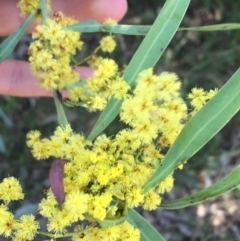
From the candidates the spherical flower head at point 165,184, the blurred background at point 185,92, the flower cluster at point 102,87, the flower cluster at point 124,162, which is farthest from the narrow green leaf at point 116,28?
the blurred background at point 185,92

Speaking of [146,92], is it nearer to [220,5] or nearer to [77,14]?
[77,14]

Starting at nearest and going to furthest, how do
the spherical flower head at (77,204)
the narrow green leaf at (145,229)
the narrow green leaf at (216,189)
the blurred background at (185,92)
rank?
the spherical flower head at (77,204), the narrow green leaf at (216,189), the narrow green leaf at (145,229), the blurred background at (185,92)

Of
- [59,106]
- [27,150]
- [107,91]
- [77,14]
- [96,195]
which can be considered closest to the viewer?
[96,195]

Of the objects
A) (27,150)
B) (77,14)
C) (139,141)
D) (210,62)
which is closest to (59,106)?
(139,141)

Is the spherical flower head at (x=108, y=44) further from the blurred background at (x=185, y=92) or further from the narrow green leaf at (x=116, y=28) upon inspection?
the blurred background at (x=185, y=92)

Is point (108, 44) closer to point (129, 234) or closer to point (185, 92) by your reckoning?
point (129, 234)

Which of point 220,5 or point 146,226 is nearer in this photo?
point 146,226

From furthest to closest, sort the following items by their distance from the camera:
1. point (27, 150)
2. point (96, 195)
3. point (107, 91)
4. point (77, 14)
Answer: point (27, 150) < point (77, 14) < point (107, 91) < point (96, 195)

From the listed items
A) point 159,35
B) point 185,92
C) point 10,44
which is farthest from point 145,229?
point 185,92

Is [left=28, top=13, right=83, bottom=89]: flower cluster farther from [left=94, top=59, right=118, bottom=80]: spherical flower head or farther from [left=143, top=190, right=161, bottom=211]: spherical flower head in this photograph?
[left=143, top=190, right=161, bottom=211]: spherical flower head
